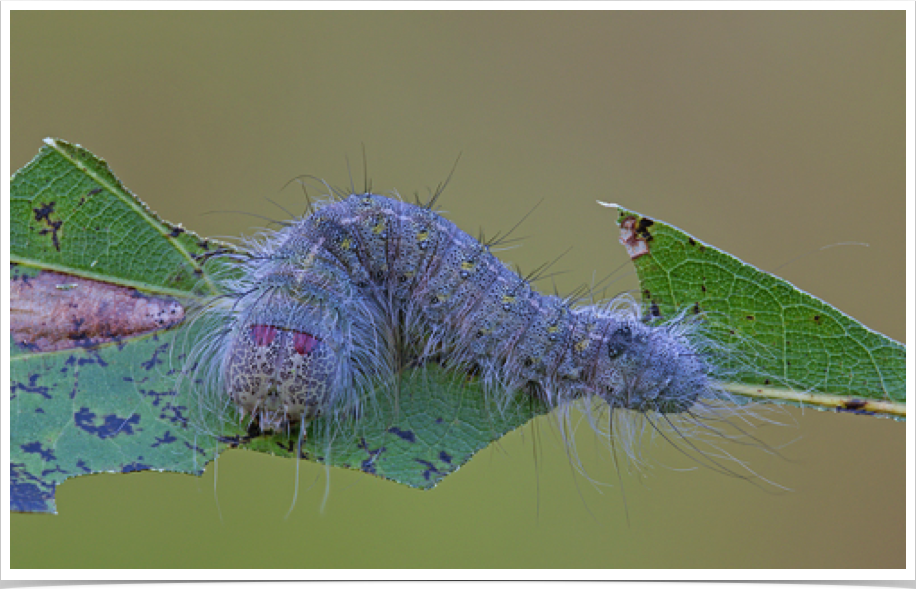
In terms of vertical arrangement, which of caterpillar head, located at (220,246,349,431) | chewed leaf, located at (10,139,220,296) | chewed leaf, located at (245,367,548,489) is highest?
chewed leaf, located at (10,139,220,296)

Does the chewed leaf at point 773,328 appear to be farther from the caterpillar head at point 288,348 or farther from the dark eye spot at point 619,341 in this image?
the caterpillar head at point 288,348

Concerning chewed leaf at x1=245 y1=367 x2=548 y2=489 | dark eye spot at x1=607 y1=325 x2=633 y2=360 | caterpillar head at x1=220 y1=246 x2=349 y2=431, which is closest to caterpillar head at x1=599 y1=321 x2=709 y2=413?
dark eye spot at x1=607 y1=325 x2=633 y2=360

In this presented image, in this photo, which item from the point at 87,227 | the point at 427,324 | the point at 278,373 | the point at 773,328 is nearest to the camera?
the point at 278,373

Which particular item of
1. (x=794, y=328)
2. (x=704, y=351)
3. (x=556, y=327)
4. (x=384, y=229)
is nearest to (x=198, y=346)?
(x=384, y=229)

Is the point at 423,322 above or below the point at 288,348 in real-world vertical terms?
above

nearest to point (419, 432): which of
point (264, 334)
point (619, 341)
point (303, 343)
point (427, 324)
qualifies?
point (427, 324)

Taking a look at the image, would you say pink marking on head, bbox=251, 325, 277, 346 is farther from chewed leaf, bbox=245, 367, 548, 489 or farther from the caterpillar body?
chewed leaf, bbox=245, 367, 548, 489

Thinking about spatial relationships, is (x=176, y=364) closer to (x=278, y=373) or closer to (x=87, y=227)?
(x=278, y=373)

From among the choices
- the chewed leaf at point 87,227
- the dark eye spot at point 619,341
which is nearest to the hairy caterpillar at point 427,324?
the dark eye spot at point 619,341
